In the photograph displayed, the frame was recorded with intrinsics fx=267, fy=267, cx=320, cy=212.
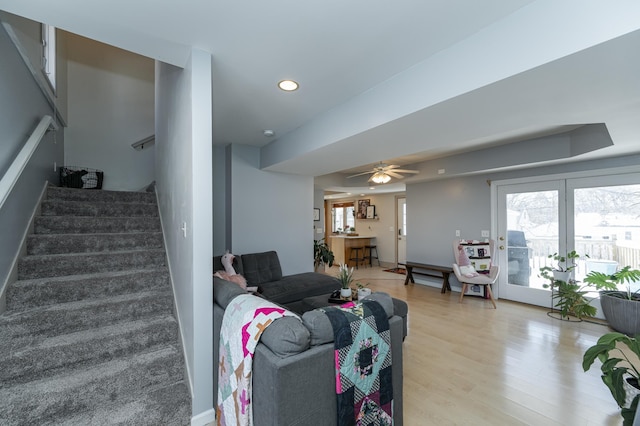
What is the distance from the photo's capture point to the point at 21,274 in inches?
85.7

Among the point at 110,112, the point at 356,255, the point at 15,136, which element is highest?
the point at 110,112

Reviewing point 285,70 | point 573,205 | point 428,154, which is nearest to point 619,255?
point 573,205

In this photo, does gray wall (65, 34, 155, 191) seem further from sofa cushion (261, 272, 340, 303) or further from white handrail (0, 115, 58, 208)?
sofa cushion (261, 272, 340, 303)

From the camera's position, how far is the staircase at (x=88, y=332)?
168 cm

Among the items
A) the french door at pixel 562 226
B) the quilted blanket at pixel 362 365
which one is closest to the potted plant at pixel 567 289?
the french door at pixel 562 226

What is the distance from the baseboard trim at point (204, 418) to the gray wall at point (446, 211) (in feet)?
16.4

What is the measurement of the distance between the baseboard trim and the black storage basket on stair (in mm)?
3431

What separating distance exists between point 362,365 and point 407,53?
2.05 metres

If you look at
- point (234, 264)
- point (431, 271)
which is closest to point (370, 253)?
point (431, 271)

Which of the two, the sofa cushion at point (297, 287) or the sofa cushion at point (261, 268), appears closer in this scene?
the sofa cushion at point (297, 287)

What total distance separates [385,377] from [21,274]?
2923mm

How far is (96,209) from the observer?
10.2ft

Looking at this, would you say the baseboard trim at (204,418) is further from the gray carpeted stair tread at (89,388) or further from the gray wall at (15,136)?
the gray wall at (15,136)

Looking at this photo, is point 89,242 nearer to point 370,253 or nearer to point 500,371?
point 500,371
